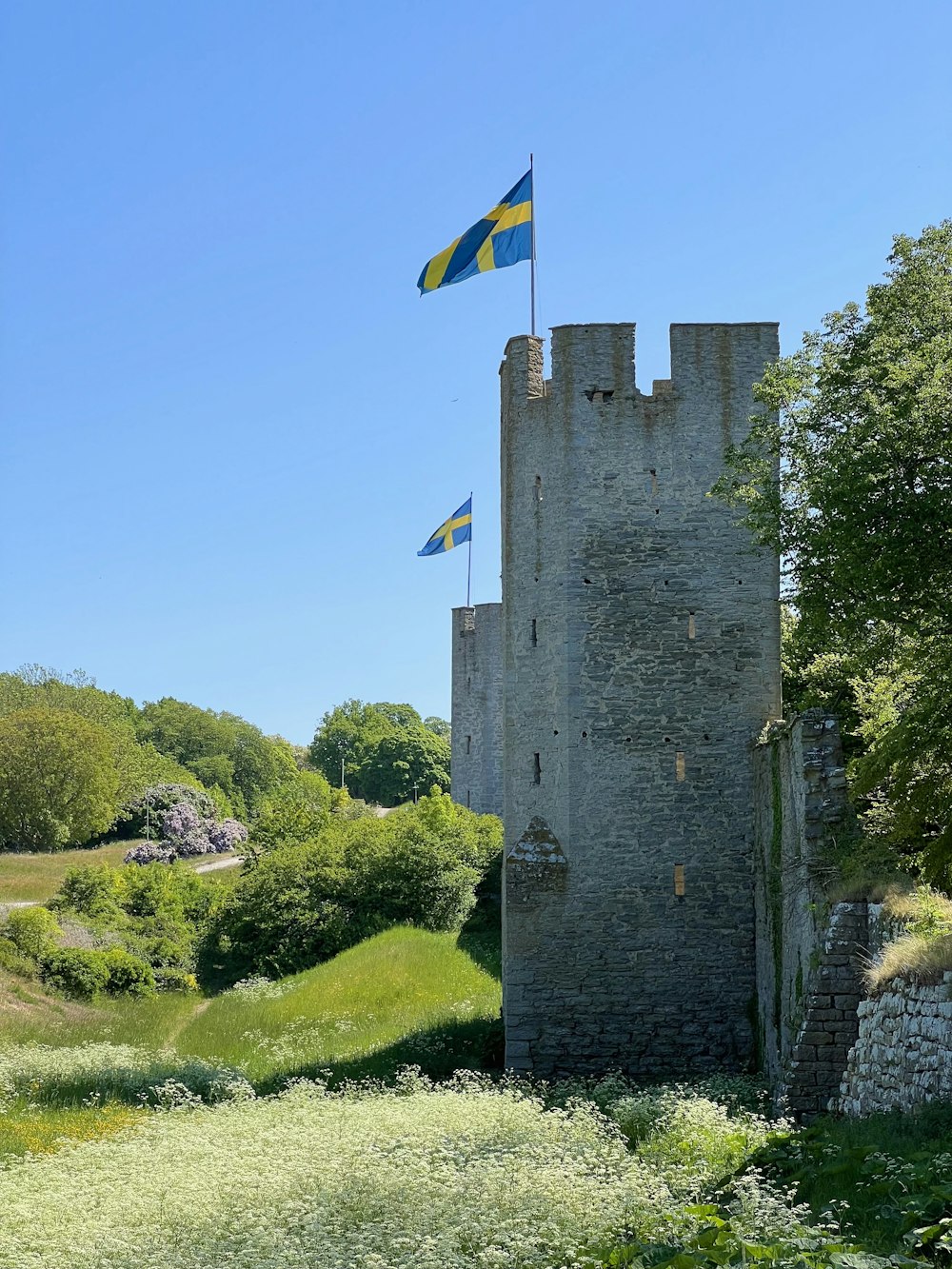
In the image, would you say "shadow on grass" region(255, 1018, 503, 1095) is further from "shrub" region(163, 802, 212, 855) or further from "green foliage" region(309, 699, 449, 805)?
"green foliage" region(309, 699, 449, 805)

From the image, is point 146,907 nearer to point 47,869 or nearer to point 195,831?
point 47,869

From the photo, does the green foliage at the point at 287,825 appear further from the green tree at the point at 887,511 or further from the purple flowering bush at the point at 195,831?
the green tree at the point at 887,511

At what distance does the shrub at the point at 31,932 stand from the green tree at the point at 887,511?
21494 mm

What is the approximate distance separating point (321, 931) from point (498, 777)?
442 inches

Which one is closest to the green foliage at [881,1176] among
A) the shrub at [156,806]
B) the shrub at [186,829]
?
the shrub at [186,829]

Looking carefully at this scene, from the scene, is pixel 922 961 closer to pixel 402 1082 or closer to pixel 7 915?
pixel 402 1082

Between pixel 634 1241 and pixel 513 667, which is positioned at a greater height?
pixel 513 667


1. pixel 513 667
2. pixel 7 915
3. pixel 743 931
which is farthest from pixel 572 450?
pixel 7 915

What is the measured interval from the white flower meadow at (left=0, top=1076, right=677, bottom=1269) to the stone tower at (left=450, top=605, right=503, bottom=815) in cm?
2981

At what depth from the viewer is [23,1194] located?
1155 centimetres

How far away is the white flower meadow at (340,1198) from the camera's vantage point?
912 centimetres

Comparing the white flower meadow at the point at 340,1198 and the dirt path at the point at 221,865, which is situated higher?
the dirt path at the point at 221,865

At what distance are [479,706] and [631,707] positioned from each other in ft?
78.2

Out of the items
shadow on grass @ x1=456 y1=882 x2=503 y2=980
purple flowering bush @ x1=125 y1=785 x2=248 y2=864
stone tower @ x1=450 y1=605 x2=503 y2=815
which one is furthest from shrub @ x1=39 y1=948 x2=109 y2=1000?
purple flowering bush @ x1=125 y1=785 x2=248 y2=864
